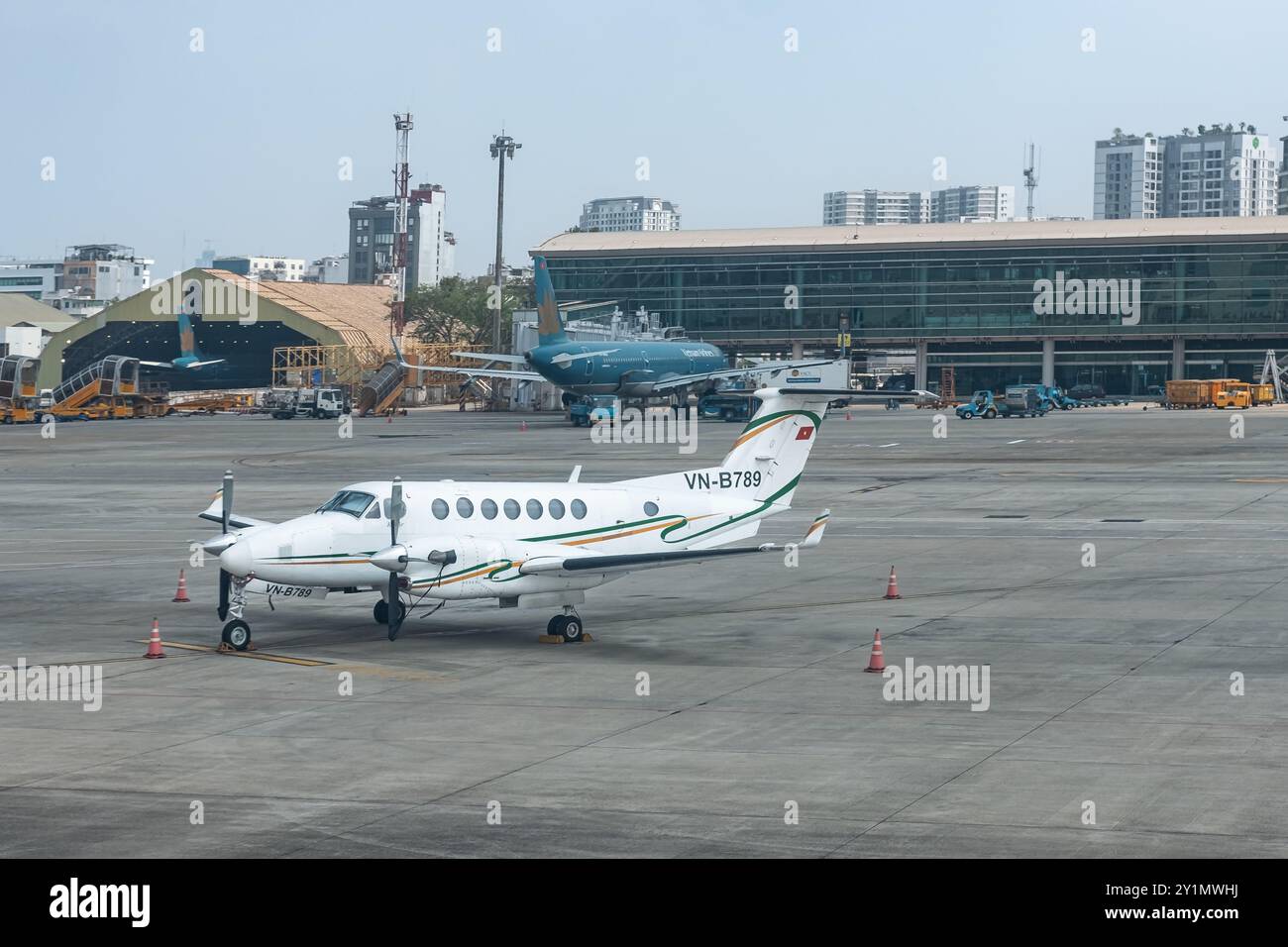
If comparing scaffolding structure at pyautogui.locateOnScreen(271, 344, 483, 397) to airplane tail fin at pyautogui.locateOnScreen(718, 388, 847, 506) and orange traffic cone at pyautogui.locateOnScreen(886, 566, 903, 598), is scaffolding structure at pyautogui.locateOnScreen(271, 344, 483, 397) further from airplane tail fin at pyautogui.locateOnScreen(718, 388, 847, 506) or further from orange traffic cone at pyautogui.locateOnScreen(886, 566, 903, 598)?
orange traffic cone at pyautogui.locateOnScreen(886, 566, 903, 598)

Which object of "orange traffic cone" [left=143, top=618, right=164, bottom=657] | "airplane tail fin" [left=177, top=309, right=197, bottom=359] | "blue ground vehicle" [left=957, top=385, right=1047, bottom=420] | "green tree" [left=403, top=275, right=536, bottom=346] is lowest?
"orange traffic cone" [left=143, top=618, right=164, bottom=657]

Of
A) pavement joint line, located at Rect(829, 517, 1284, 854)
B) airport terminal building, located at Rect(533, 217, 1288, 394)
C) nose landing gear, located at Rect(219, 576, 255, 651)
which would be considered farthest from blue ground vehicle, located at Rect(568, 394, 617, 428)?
nose landing gear, located at Rect(219, 576, 255, 651)

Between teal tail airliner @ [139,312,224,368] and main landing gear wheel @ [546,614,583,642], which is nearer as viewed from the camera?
main landing gear wheel @ [546,614,583,642]

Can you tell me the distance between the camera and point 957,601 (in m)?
32.6

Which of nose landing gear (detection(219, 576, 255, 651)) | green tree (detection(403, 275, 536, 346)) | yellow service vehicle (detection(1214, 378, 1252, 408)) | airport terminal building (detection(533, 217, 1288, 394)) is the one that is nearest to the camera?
nose landing gear (detection(219, 576, 255, 651))

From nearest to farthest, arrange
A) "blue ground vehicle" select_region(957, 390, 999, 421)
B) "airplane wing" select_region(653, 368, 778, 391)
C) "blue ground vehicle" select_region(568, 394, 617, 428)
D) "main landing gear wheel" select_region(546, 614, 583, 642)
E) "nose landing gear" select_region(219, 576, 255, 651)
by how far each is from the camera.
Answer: "nose landing gear" select_region(219, 576, 255, 651) < "main landing gear wheel" select_region(546, 614, 583, 642) < "blue ground vehicle" select_region(568, 394, 617, 428) < "airplane wing" select_region(653, 368, 778, 391) < "blue ground vehicle" select_region(957, 390, 999, 421)

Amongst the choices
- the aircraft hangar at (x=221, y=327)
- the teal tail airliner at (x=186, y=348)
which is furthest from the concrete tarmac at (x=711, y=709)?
the aircraft hangar at (x=221, y=327)

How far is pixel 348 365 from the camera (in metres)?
142

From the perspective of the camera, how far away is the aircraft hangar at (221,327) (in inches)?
5827

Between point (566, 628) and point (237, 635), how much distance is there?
5976 millimetres

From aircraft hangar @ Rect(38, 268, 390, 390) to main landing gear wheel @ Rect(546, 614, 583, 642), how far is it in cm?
12060

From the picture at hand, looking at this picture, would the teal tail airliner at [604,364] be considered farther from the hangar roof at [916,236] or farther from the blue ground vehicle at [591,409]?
the hangar roof at [916,236]

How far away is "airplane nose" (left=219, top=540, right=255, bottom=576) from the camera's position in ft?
85.8

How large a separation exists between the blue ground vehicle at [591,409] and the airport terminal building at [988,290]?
5177cm
